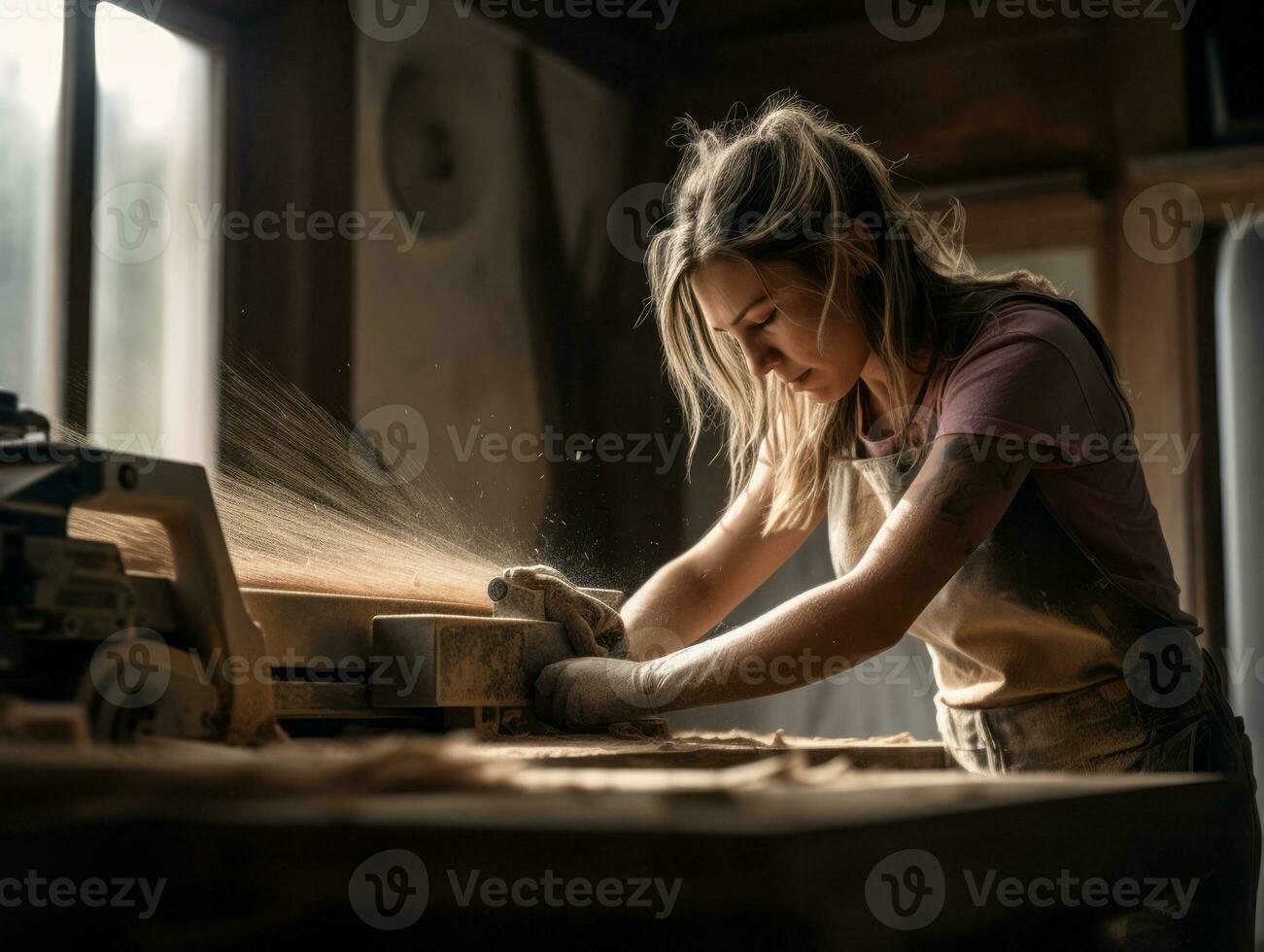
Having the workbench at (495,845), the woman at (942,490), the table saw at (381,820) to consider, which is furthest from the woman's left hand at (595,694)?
the workbench at (495,845)

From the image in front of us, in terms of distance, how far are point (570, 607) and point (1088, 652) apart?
0.62m

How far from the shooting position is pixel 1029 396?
1.53 m

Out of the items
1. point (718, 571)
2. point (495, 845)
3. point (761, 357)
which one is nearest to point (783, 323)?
point (761, 357)

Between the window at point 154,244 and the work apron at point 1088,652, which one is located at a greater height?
the window at point 154,244

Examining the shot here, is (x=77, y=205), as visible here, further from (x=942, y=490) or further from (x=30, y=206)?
(x=942, y=490)

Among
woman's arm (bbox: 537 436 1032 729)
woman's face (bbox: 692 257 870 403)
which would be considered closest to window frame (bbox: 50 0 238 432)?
woman's face (bbox: 692 257 870 403)

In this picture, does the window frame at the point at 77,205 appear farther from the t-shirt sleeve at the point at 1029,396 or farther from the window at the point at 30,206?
the t-shirt sleeve at the point at 1029,396

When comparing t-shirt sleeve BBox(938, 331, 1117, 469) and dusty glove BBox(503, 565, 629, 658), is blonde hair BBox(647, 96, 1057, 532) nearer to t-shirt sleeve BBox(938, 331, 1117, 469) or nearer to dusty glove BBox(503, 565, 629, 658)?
t-shirt sleeve BBox(938, 331, 1117, 469)

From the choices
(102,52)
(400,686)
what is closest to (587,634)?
(400,686)

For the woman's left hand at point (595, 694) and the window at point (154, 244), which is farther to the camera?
the window at point (154, 244)

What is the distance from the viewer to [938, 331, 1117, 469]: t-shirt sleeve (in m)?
1.52

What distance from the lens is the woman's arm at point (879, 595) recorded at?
1483 millimetres

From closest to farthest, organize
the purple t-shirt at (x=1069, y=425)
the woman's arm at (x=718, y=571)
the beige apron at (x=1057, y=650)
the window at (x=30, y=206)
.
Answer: the purple t-shirt at (x=1069, y=425) → the beige apron at (x=1057, y=650) → the woman's arm at (x=718, y=571) → the window at (x=30, y=206)

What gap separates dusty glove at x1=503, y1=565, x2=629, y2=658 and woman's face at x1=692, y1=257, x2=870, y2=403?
1.22 ft
